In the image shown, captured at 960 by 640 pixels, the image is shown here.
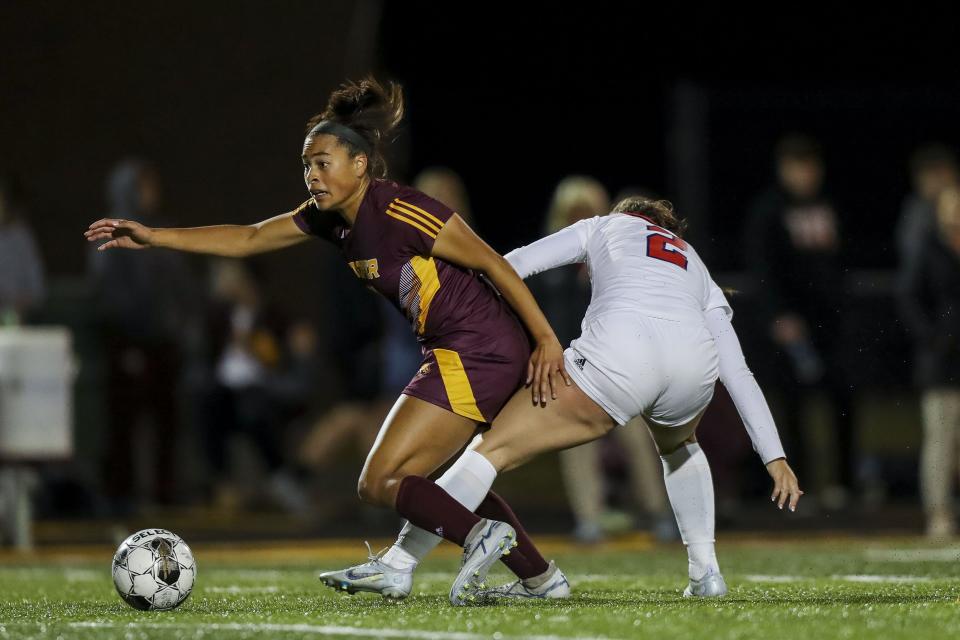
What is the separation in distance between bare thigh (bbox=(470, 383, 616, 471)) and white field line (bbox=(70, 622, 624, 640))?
1033mm

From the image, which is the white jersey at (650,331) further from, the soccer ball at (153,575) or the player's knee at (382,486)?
the soccer ball at (153,575)

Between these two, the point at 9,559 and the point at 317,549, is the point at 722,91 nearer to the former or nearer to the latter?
the point at 317,549

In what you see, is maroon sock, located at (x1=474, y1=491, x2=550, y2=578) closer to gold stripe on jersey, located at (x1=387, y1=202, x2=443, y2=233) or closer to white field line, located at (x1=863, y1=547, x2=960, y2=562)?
gold stripe on jersey, located at (x1=387, y1=202, x2=443, y2=233)

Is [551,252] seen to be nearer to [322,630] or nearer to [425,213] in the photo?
[425,213]

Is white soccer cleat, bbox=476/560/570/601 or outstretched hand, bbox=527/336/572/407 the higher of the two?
outstretched hand, bbox=527/336/572/407

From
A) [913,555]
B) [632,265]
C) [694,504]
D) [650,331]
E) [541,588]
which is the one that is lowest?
[913,555]

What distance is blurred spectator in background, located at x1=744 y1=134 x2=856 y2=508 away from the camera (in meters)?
11.8

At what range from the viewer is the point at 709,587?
22.2ft

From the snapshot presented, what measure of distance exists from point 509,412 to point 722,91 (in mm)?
7849

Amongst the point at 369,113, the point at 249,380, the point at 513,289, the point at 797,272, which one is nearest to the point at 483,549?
the point at 513,289

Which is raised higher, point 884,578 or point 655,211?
point 655,211

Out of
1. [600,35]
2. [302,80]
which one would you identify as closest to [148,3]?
[302,80]

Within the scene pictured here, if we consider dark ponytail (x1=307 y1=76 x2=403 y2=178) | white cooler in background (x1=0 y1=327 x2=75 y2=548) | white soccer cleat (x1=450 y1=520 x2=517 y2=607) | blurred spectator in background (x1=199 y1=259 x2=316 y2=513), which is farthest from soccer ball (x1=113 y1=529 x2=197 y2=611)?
blurred spectator in background (x1=199 y1=259 x2=316 y2=513)

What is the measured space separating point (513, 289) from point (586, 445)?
423 cm
